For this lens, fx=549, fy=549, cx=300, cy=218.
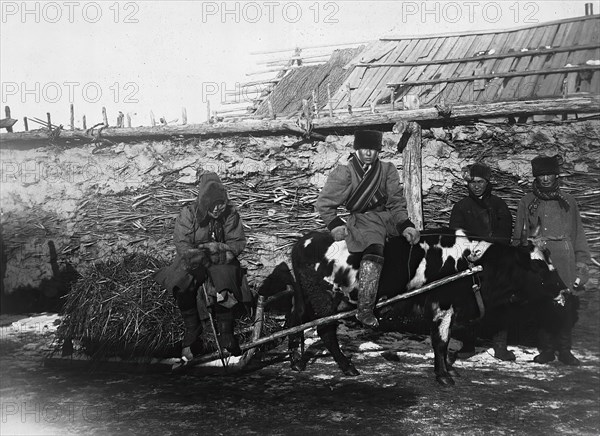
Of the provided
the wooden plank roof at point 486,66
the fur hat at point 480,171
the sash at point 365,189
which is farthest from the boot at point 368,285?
the wooden plank roof at point 486,66

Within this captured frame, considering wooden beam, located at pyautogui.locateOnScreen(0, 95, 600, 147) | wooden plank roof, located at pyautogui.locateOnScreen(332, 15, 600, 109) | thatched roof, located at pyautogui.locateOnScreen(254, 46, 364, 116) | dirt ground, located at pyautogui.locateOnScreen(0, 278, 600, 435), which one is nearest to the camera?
dirt ground, located at pyautogui.locateOnScreen(0, 278, 600, 435)

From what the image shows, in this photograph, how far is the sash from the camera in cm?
563

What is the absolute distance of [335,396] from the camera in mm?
5102

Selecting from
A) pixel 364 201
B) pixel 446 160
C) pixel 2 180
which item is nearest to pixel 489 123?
pixel 446 160

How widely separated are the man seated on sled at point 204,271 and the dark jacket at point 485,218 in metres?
2.79

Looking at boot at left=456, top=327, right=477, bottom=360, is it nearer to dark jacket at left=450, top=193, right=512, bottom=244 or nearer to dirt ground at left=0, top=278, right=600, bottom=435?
dirt ground at left=0, top=278, right=600, bottom=435

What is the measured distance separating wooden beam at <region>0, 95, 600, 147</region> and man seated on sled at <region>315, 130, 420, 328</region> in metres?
2.07

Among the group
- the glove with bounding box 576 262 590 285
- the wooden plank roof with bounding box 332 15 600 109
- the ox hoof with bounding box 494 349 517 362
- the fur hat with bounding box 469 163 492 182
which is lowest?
the ox hoof with bounding box 494 349 517 362

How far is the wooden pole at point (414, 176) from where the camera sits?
24.5 ft

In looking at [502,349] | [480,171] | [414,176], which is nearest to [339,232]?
[480,171]

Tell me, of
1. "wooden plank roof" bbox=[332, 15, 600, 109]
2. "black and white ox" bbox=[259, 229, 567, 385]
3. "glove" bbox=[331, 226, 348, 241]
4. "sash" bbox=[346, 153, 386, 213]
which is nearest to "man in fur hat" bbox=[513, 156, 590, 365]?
"black and white ox" bbox=[259, 229, 567, 385]

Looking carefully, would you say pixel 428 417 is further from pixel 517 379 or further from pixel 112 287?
pixel 112 287

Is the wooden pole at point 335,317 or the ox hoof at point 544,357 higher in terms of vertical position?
the wooden pole at point 335,317

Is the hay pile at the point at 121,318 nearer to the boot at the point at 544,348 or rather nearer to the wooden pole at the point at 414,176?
the wooden pole at the point at 414,176
